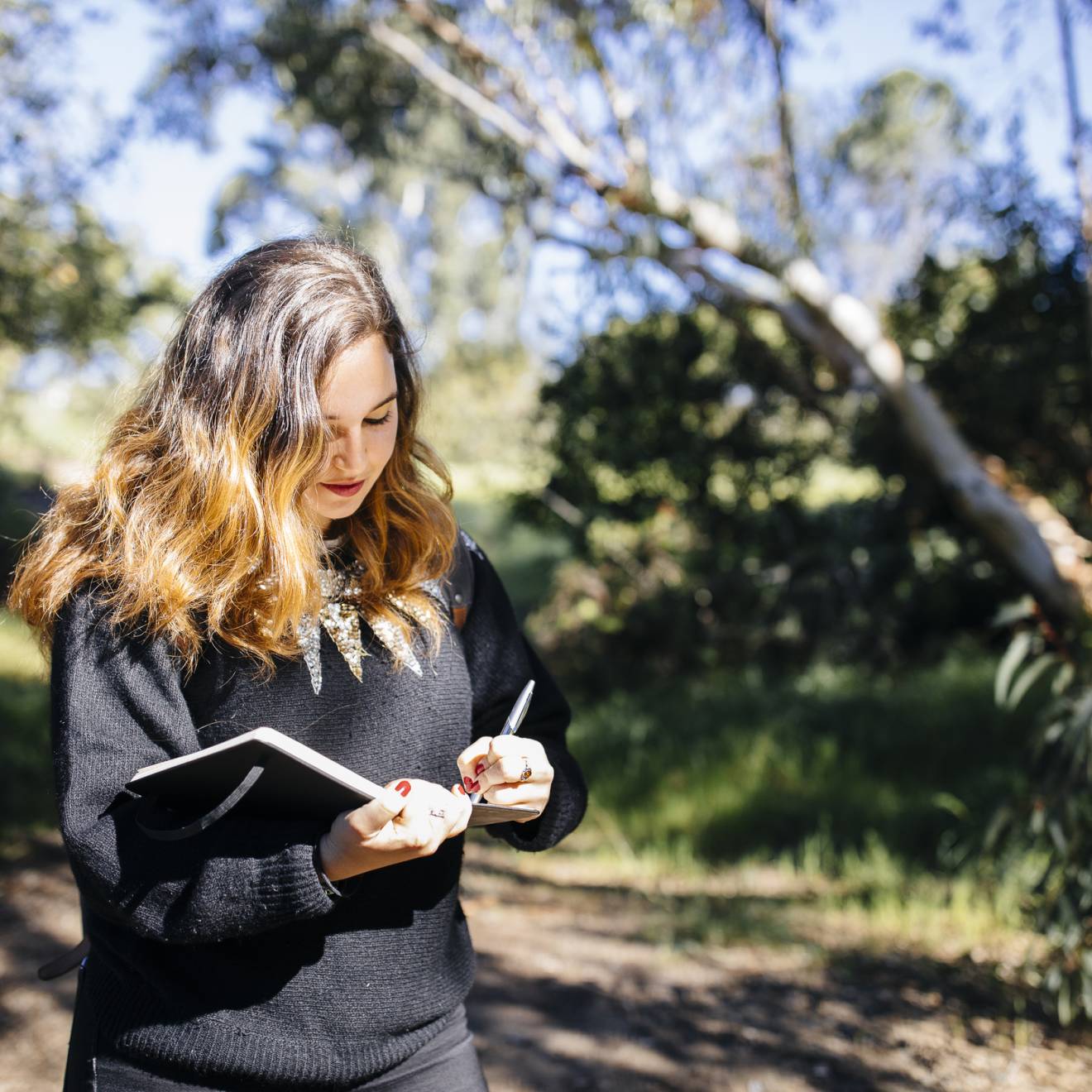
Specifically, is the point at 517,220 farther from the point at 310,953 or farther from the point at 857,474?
the point at 310,953

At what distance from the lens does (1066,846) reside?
3061 millimetres

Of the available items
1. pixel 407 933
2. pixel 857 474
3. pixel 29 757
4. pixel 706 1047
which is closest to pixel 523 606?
pixel 857 474

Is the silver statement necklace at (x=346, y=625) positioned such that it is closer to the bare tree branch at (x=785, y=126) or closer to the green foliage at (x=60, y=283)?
the green foliage at (x=60, y=283)

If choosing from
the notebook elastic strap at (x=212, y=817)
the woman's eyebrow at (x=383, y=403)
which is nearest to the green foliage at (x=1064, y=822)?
the woman's eyebrow at (x=383, y=403)

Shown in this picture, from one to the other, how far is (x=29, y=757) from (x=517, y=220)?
16.9ft

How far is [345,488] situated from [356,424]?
106 millimetres

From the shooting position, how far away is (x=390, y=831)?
132 centimetres

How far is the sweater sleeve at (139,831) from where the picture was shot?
134 centimetres

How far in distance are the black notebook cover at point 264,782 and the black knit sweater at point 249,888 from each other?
0.10 feet

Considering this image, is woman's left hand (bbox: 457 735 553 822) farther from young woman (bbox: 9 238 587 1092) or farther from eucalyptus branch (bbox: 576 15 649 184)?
eucalyptus branch (bbox: 576 15 649 184)

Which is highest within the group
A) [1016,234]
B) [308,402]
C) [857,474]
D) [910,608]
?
[1016,234]

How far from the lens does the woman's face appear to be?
5.12 feet

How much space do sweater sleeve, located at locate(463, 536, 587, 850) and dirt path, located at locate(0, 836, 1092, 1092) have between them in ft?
5.87

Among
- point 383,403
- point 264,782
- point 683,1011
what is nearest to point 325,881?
point 264,782
